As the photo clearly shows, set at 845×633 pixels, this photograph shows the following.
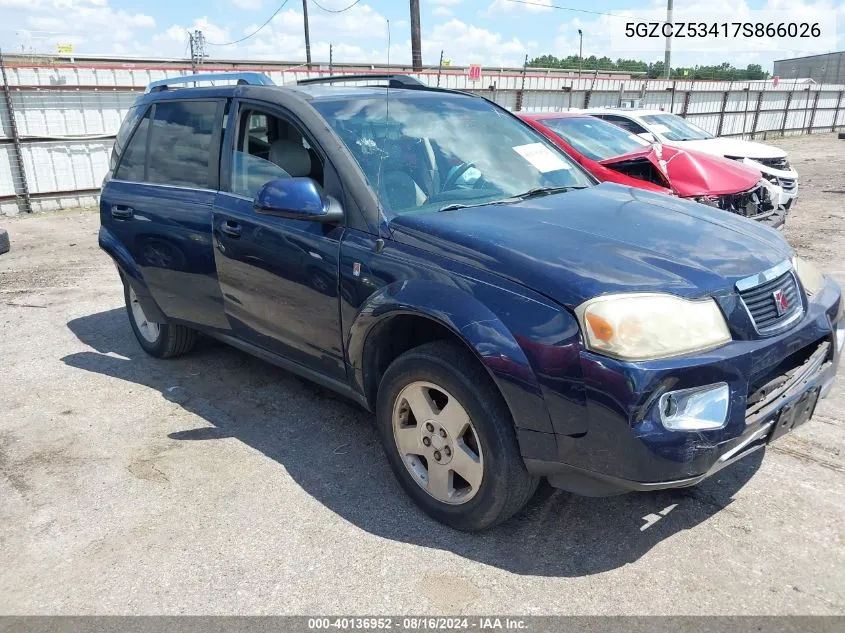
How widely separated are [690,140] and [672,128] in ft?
1.29

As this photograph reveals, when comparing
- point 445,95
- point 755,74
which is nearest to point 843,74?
point 755,74

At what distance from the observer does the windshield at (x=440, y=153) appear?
129 inches

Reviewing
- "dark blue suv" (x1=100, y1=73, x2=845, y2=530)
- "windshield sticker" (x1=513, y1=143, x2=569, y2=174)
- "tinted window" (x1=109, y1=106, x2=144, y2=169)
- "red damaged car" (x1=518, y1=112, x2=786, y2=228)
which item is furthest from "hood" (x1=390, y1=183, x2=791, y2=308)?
"red damaged car" (x1=518, y1=112, x2=786, y2=228)

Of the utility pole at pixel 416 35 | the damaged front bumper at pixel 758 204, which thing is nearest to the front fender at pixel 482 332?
the damaged front bumper at pixel 758 204

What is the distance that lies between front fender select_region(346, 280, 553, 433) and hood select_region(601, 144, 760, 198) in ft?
16.0

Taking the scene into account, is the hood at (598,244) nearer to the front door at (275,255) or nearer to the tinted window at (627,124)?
the front door at (275,255)

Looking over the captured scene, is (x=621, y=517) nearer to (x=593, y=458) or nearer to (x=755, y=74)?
(x=593, y=458)

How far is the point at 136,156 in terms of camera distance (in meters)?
4.73

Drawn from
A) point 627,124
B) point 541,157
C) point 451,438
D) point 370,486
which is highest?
point 541,157

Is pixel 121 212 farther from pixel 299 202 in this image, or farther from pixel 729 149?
pixel 729 149

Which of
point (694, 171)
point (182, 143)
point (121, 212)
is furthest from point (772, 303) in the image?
point (694, 171)

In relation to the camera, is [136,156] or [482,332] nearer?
[482,332]

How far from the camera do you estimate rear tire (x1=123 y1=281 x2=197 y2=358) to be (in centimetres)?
496

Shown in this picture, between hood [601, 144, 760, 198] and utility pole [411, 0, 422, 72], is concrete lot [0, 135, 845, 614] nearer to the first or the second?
hood [601, 144, 760, 198]
